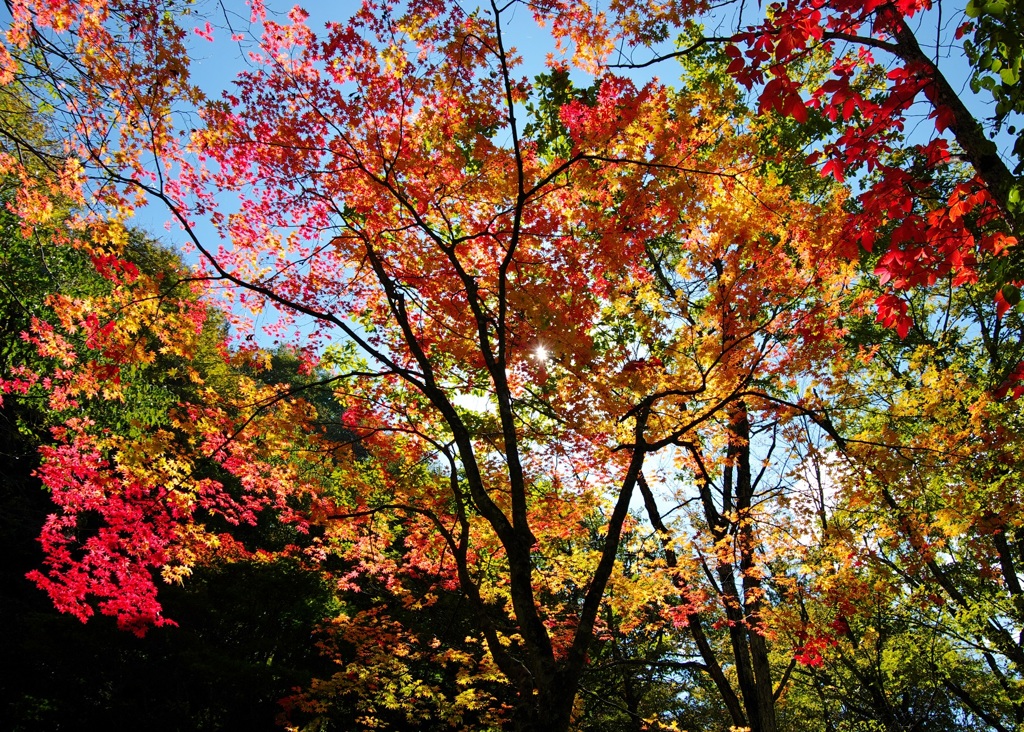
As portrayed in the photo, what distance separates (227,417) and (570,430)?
4.66m

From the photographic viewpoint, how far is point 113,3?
15.4 ft

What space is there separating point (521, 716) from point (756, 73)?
4913 millimetres

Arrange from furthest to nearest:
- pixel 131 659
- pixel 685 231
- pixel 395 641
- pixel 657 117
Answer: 1. pixel 395 641
2. pixel 131 659
3. pixel 685 231
4. pixel 657 117

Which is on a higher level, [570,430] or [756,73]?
[570,430]

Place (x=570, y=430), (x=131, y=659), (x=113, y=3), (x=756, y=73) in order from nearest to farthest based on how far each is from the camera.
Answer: (x=756, y=73), (x=113, y=3), (x=570, y=430), (x=131, y=659)

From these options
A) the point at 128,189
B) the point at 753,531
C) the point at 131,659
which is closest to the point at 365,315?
the point at 128,189

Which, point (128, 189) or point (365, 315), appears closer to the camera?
point (128, 189)

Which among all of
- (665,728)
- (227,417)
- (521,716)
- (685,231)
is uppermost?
(685,231)

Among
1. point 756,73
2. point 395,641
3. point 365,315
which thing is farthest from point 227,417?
point 756,73

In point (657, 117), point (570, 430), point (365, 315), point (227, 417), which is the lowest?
point (227, 417)

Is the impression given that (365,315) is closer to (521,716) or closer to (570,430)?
(570,430)

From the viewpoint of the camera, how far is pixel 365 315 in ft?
24.1

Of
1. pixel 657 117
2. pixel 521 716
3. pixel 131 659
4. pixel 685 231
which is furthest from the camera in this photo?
pixel 131 659

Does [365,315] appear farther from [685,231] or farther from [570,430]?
[685,231]
